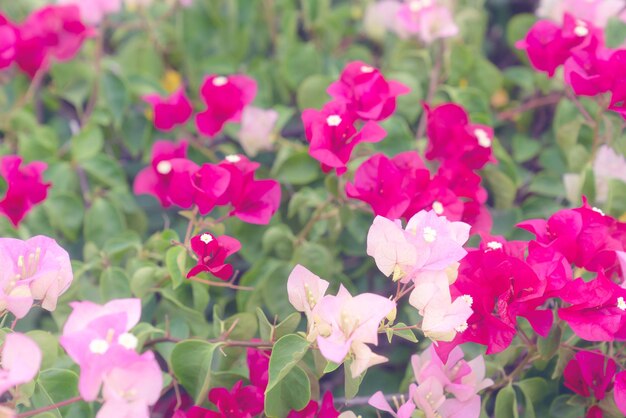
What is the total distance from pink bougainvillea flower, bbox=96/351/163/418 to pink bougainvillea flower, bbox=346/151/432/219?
319 millimetres

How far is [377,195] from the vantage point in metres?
0.83

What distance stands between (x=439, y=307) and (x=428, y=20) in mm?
590

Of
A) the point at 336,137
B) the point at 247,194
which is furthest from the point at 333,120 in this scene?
the point at 247,194

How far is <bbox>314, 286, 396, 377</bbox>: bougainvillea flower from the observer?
Answer: 0.67 m

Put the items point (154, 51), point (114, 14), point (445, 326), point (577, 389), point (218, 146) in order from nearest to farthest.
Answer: point (445, 326) → point (577, 389) → point (218, 146) → point (154, 51) → point (114, 14)

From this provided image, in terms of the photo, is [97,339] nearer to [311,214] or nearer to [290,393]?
[290,393]

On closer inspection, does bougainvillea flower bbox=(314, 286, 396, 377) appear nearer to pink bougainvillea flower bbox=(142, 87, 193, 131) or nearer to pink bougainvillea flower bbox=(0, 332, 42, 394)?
pink bougainvillea flower bbox=(0, 332, 42, 394)

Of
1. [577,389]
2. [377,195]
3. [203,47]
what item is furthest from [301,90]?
[577,389]

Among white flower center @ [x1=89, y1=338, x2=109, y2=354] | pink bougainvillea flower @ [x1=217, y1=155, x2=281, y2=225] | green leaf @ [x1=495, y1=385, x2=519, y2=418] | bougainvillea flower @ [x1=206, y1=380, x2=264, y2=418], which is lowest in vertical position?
green leaf @ [x1=495, y1=385, x2=519, y2=418]

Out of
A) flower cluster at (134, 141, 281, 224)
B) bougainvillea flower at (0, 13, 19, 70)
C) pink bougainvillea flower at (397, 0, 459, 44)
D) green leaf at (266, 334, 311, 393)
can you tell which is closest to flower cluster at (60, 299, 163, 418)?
green leaf at (266, 334, 311, 393)

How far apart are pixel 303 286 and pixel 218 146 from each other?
1.46 feet

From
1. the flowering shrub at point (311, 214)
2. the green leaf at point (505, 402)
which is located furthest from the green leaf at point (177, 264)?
the green leaf at point (505, 402)

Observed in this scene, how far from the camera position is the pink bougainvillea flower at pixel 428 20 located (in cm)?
113

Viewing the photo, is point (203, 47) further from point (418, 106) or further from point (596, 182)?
point (596, 182)
